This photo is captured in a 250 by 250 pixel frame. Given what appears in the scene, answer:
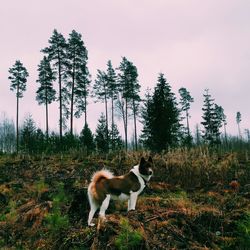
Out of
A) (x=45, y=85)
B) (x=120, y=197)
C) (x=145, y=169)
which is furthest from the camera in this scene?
(x=45, y=85)

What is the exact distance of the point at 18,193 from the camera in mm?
12812

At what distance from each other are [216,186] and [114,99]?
135 feet

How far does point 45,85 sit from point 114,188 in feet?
128

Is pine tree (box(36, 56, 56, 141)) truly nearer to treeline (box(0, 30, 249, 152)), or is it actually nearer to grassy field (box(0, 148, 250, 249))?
treeline (box(0, 30, 249, 152))

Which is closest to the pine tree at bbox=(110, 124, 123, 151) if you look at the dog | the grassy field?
the grassy field

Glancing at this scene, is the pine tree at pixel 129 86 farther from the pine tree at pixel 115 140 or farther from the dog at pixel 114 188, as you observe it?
the dog at pixel 114 188

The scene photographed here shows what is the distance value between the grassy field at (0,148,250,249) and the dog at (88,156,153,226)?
262 millimetres

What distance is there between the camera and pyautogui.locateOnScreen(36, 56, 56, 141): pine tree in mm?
44781

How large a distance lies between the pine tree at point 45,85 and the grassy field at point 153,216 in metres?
32.1

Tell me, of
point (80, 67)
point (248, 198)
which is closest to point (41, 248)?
point (248, 198)

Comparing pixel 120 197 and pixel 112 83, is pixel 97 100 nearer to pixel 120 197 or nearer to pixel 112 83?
pixel 112 83

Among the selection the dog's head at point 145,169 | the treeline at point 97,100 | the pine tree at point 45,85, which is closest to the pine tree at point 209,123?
the treeline at point 97,100

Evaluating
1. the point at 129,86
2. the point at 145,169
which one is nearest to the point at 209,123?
the point at 129,86

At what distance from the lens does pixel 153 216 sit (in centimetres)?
745
